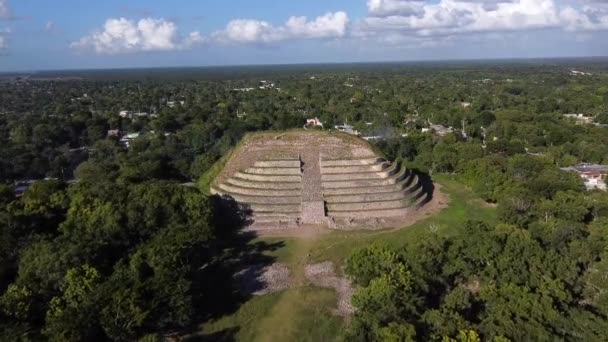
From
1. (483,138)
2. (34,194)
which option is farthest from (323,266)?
(483,138)

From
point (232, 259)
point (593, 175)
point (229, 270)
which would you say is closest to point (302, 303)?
point (229, 270)

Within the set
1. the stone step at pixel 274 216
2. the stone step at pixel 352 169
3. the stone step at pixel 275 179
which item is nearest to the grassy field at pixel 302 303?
the stone step at pixel 274 216

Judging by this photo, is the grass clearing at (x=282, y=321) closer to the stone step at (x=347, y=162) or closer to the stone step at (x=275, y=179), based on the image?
the stone step at (x=275, y=179)

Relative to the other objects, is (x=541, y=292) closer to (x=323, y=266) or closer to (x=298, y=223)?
(x=323, y=266)

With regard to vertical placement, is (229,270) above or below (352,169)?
below

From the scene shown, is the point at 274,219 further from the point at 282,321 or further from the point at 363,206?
the point at 282,321

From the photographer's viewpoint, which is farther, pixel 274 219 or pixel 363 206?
pixel 363 206

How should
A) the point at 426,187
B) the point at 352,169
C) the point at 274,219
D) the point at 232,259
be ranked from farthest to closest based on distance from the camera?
the point at 426,187 < the point at 352,169 < the point at 274,219 < the point at 232,259
